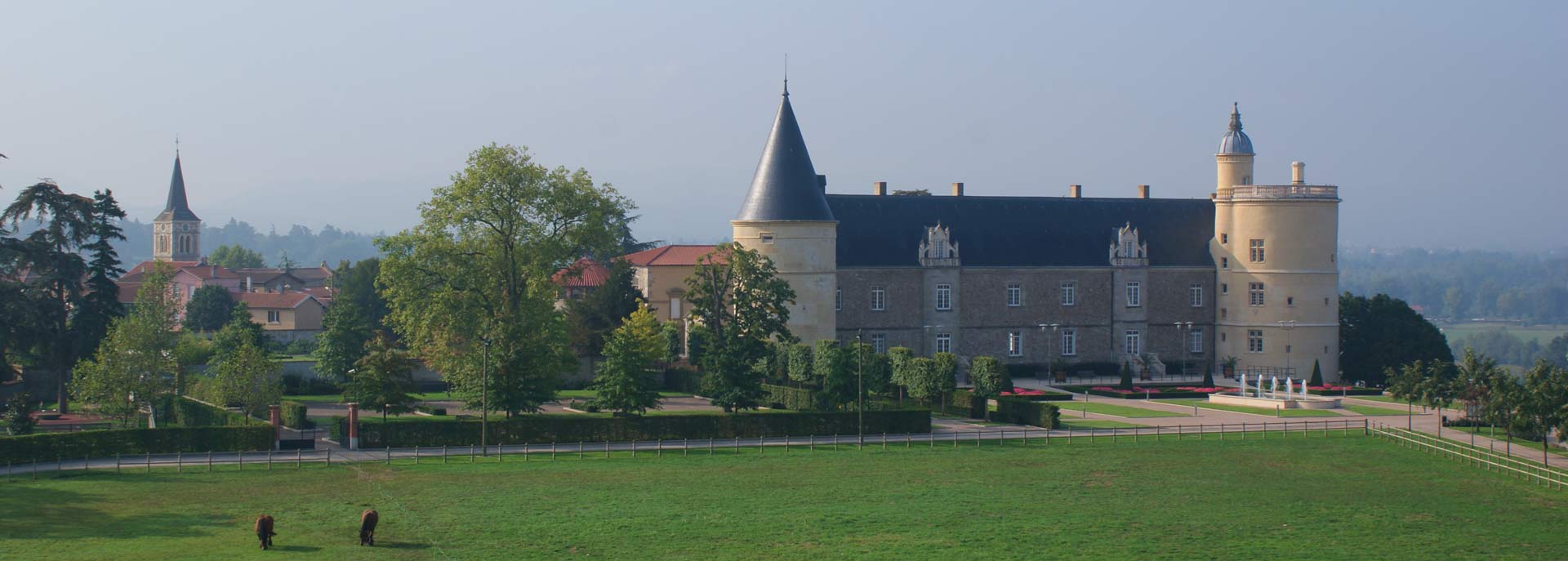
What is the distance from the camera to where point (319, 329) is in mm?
101312

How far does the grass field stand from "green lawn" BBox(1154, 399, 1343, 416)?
13.5m

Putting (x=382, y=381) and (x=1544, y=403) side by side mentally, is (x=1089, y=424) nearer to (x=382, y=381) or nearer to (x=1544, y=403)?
(x=1544, y=403)

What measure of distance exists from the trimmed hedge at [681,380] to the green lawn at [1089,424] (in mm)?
17982

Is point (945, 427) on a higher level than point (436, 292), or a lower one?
lower

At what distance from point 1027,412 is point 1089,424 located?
248 centimetres

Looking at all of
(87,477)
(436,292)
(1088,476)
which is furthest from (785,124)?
(87,477)

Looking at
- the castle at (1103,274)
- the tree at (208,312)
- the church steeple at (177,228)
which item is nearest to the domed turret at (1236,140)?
the castle at (1103,274)

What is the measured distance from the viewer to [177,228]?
145 metres

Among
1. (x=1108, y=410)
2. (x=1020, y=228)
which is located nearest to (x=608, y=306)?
(x=1020, y=228)

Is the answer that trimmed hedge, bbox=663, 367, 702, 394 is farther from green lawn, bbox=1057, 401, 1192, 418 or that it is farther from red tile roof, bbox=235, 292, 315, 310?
red tile roof, bbox=235, 292, 315, 310

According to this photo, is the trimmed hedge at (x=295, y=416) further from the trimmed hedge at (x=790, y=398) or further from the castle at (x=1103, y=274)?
the castle at (x=1103, y=274)

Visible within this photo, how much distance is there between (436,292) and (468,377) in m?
5.13

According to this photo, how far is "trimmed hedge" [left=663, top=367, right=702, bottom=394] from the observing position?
69500mm

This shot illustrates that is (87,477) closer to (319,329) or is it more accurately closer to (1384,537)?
(1384,537)
